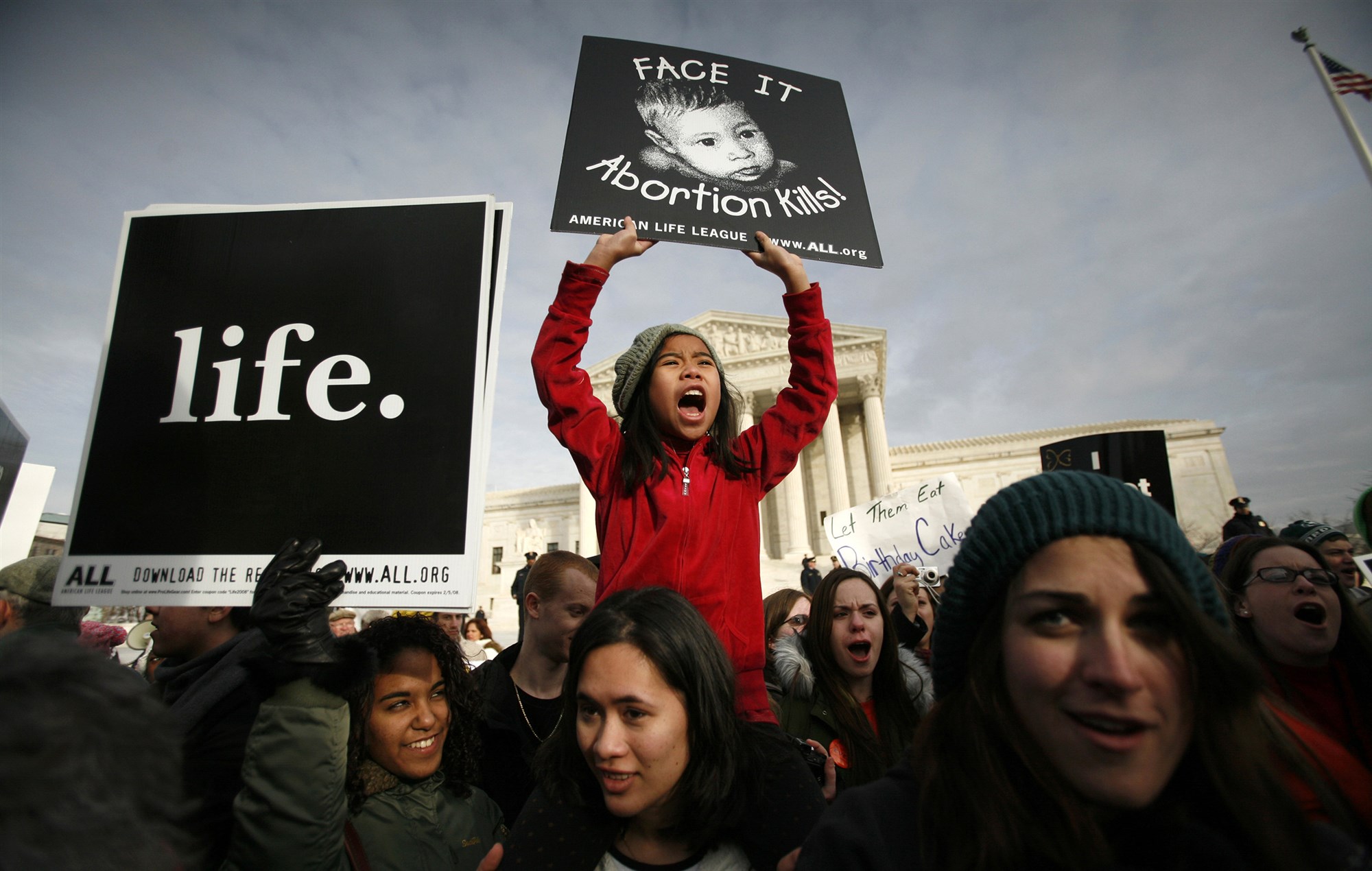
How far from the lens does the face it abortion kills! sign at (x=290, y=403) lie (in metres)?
2.04

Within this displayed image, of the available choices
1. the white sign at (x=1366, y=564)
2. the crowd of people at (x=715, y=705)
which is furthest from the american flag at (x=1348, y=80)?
the crowd of people at (x=715, y=705)

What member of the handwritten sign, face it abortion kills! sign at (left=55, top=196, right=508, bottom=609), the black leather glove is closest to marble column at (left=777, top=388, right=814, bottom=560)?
the handwritten sign

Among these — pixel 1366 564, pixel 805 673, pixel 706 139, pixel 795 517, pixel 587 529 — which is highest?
pixel 587 529

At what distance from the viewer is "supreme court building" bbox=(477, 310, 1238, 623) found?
3141 cm

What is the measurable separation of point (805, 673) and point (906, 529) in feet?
11.3

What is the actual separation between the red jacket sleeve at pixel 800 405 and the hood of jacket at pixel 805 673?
1.14 metres

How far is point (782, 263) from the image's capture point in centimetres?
239

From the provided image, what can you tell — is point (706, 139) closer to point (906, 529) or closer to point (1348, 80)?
point (906, 529)

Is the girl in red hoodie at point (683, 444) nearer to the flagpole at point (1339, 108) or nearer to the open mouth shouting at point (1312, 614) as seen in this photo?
the open mouth shouting at point (1312, 614)

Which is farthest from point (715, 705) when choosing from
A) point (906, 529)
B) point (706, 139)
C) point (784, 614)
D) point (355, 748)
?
point (906, 529)

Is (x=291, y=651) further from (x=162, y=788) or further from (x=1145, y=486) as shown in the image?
(x=1145, y=486)

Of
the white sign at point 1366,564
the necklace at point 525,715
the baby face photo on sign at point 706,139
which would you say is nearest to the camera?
the baby face photo on sign at point 706,139

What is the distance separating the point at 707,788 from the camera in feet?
5.14

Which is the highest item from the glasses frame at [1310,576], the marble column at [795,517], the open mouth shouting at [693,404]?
the marble column at [795,517]
